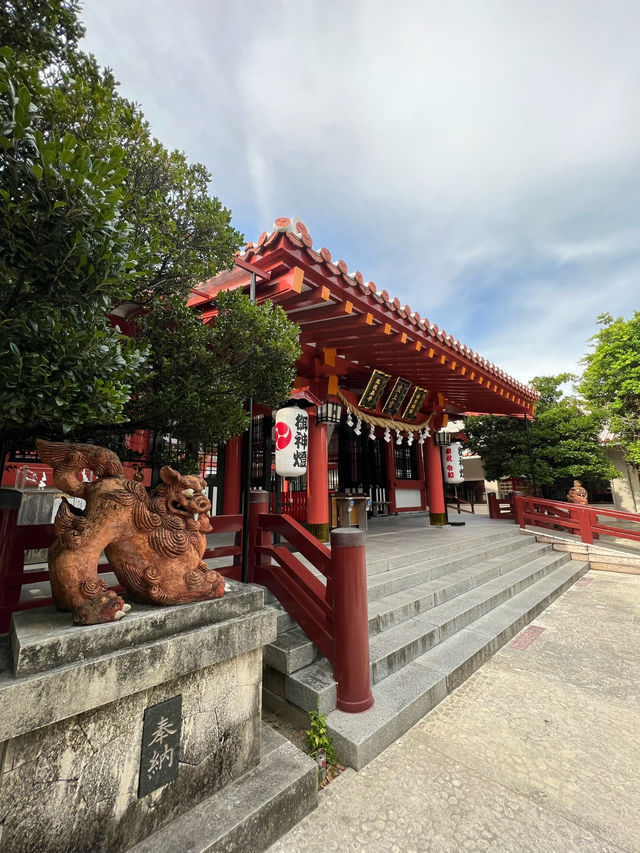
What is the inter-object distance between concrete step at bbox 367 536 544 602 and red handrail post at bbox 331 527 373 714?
147 cm

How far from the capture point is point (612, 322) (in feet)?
39.9

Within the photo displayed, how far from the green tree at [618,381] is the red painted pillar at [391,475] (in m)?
6.69

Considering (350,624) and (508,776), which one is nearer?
(508,776)

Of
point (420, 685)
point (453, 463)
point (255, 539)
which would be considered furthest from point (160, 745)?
point (453, 463)

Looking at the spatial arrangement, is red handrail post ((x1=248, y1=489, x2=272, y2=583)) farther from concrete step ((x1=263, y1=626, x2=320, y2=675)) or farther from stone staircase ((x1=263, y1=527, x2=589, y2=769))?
concrete step ((x1=263, y1=626, x2=320, y2=675))

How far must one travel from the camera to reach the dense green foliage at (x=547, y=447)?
10859mm

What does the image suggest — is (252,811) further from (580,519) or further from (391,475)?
(391,475)

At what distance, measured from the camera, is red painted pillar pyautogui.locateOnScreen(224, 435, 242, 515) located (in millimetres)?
7402

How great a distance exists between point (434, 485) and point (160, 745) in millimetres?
8802

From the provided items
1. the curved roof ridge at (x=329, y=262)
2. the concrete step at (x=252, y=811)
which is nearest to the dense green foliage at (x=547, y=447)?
the curved roof ridge at (x=329, y=262)

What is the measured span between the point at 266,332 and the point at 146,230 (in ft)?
3.35

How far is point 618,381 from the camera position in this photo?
11.3 m

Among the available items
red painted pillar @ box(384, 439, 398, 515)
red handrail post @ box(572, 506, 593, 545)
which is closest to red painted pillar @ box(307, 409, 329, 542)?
red painted pillar @ box(384, 439, 398, 515)

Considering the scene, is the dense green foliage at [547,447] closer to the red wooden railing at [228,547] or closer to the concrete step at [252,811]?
the red wooden railing at [228,547]
